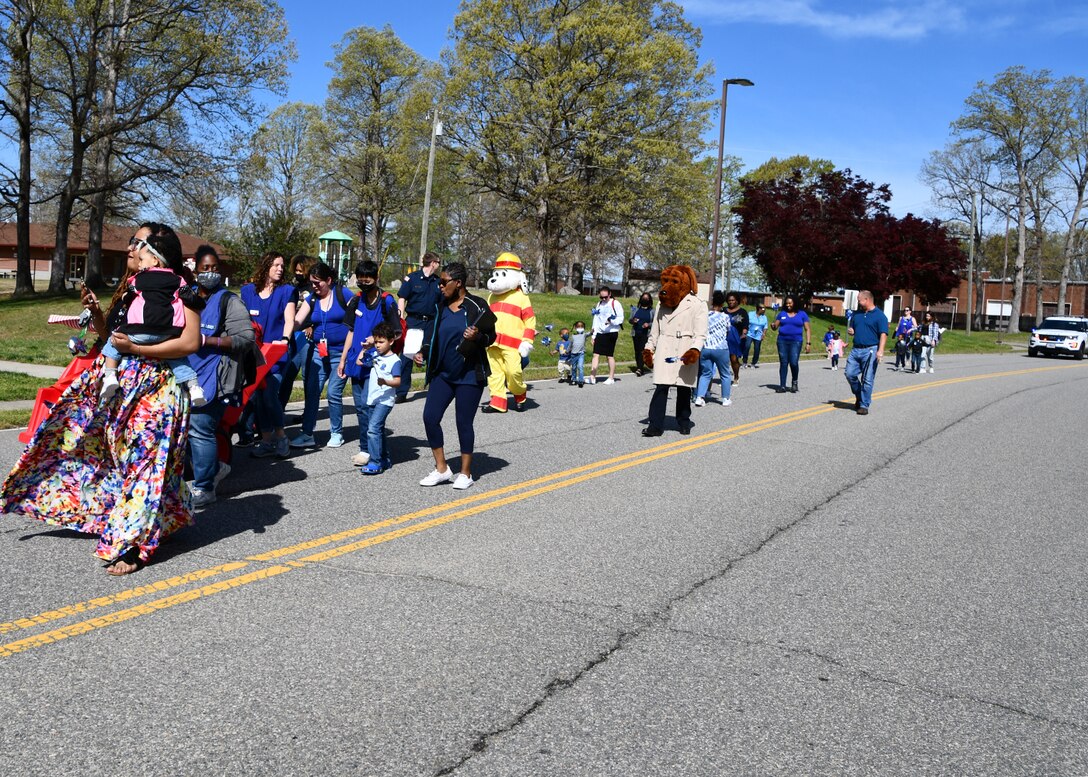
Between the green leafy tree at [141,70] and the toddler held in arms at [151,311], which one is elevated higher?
the green leafy tree at [141,70]

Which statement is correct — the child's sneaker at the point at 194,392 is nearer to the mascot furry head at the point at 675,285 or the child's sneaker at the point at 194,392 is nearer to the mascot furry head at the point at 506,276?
the mascot furry head at the point at 506,276

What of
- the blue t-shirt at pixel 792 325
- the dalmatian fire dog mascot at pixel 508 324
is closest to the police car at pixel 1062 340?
the blue t-shirt at pixel 792 325

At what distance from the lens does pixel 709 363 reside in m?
15.4

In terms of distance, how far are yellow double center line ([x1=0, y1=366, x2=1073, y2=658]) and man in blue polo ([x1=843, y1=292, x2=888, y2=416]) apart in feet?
17.8

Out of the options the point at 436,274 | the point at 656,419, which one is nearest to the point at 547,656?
the point at 656,419

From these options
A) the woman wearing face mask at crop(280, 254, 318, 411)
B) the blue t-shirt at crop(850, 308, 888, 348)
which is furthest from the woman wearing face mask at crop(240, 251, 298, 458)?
the blue t-shirt at crop(850, 308, 888, 348)

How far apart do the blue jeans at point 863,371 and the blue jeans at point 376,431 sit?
8.59 meters

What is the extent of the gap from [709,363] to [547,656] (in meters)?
11.5

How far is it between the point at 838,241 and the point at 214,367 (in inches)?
1737

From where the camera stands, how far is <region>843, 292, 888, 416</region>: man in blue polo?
14555mm

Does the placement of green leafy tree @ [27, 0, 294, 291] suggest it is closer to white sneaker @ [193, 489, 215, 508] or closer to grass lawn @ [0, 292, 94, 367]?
grass lawn @ [0, 292, 94, 367]

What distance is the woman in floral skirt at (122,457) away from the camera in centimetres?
516

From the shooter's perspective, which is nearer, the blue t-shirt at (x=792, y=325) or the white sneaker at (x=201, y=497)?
the white sneaker at (x=201, y=497)

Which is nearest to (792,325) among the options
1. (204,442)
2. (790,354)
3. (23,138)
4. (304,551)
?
(790,354)
